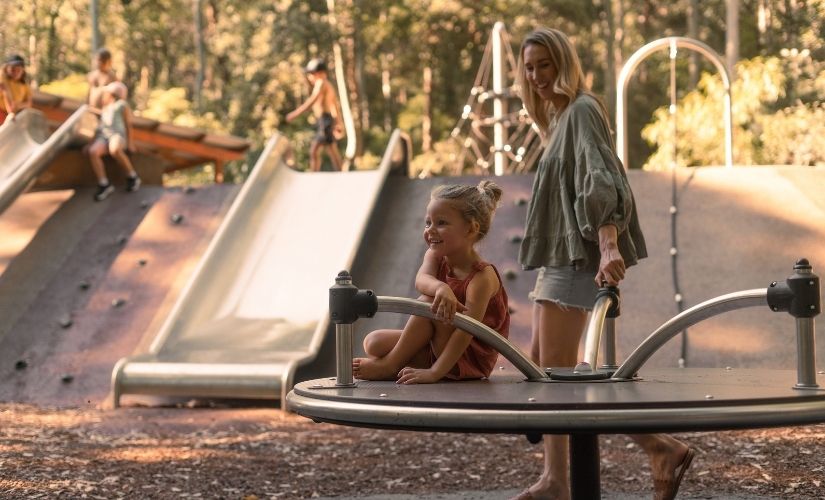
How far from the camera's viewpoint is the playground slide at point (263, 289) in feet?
27.1

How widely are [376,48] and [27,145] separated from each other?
24912 millimetres

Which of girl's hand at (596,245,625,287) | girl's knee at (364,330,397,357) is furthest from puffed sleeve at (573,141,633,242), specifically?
girl's knee at (364,330,397,357)

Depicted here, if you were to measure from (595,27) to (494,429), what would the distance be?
1457 inches

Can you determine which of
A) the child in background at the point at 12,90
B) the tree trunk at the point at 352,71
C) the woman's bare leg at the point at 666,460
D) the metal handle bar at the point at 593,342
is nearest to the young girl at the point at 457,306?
the metal handle bar at the point at 593,342

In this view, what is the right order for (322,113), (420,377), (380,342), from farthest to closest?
(322,113)
(380,342)
(420,377)

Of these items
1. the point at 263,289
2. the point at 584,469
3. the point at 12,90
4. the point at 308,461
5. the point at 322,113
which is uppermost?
the point at 12,90

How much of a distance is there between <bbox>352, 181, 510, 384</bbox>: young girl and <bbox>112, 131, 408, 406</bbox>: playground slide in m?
4.68

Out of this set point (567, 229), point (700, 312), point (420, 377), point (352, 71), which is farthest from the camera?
point (352, 71)

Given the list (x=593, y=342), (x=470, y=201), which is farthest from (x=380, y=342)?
(x=593, y=342)

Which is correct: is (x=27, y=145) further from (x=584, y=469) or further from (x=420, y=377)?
(x=584, y=469)

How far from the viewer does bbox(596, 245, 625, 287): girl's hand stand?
3641 millimetres

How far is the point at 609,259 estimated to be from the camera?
3680mm

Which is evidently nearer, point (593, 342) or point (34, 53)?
point (593, 342)

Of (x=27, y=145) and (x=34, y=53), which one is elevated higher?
(x=34, y=53)
